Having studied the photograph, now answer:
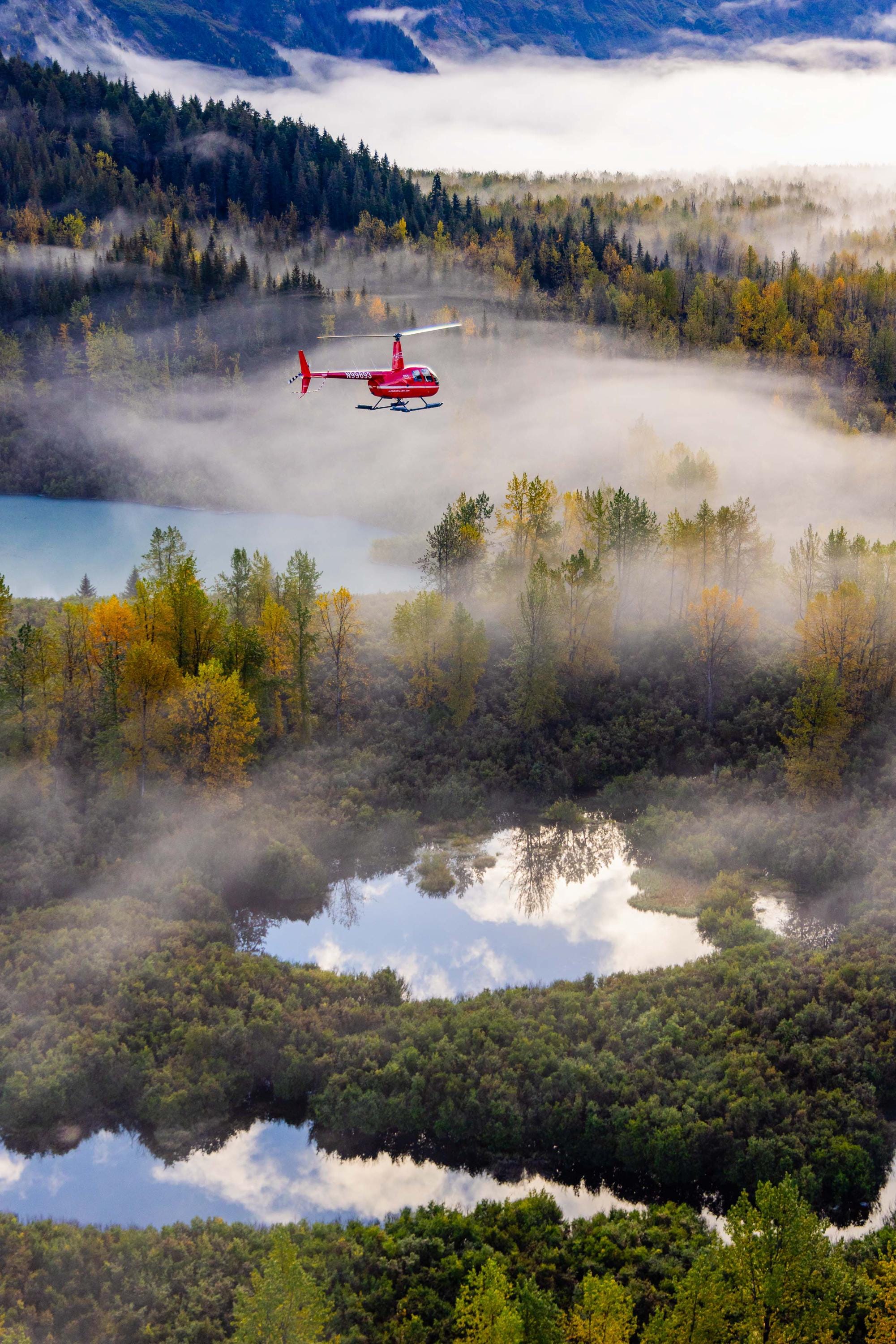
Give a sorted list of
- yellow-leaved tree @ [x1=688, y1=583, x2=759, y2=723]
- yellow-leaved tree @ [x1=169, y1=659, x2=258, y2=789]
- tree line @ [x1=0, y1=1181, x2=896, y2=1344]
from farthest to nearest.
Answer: yellow-leaved tree @ [x1=688, y1=583, x2=759, y2=723]
yellow-leaved tree @ [x1=169, y1=659, x2=258, y2=789]
tree line @ [x1=0, y1=1181, x2=896, y2=1344]

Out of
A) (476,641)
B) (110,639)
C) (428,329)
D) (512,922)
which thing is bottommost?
(512,922)

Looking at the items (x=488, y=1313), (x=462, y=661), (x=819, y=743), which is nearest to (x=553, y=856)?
(x=462, y=661)

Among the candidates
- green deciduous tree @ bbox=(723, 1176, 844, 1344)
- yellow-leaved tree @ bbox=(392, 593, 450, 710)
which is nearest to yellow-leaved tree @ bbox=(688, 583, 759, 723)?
yellow-leaved tree @ bbox=(392, 593, 450, 710)

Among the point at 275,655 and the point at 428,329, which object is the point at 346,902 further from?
the point at 428,329

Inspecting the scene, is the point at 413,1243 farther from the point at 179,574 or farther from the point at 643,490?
the point at 643,490

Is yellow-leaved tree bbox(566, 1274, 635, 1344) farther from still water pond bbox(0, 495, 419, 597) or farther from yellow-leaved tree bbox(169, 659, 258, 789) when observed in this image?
still water pond bbox(0, 495, 419, 597)

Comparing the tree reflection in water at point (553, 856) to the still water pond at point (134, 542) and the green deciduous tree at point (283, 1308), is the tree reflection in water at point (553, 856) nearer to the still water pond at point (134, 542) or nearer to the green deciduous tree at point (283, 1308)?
the green deciduous tree at point (283, 1308)
